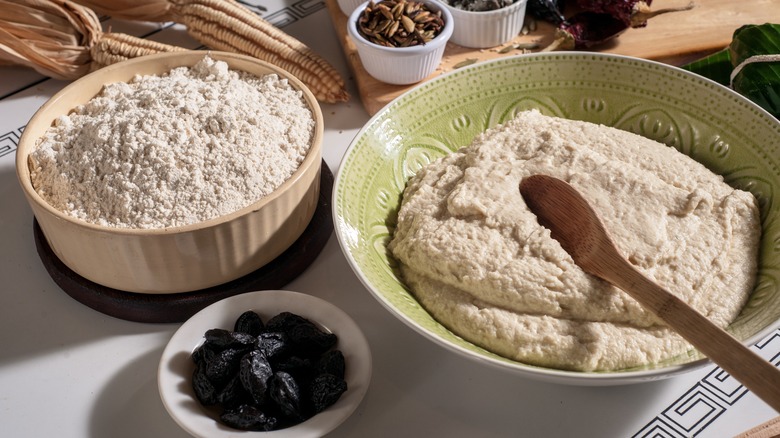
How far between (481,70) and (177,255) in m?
0.73

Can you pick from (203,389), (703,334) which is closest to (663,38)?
(703,334)

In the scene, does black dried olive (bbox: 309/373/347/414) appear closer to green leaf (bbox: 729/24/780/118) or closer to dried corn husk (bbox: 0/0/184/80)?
dried corn husk (bbox: 0/0/184/80)

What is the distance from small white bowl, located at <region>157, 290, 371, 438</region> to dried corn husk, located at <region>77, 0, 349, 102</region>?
713 millimetres

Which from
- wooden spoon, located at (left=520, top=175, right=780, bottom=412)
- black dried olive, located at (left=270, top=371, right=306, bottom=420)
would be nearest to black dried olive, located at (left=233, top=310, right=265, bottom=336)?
black dried olive, located at (left=270, top=371, right=306, bottom=420)

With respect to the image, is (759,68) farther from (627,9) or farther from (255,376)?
(255,376)

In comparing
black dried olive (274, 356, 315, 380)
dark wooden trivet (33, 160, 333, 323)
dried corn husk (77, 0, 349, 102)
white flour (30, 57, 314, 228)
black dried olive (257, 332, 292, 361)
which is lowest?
dark wooden trivet (33, 160, 333, 323)

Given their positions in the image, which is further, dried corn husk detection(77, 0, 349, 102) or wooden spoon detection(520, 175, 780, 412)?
dried corn husk detection(77, 0, 349, 102)

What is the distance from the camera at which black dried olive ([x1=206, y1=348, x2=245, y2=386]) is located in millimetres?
1139

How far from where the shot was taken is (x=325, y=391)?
1102 mm

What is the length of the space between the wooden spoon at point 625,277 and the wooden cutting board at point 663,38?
666 mm

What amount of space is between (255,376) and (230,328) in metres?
0.17

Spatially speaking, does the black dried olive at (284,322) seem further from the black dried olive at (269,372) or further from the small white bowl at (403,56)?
the small white bowl at (403,56)

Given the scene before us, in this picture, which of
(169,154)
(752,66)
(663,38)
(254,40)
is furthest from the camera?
(663,38)

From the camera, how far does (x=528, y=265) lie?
1.17 m
